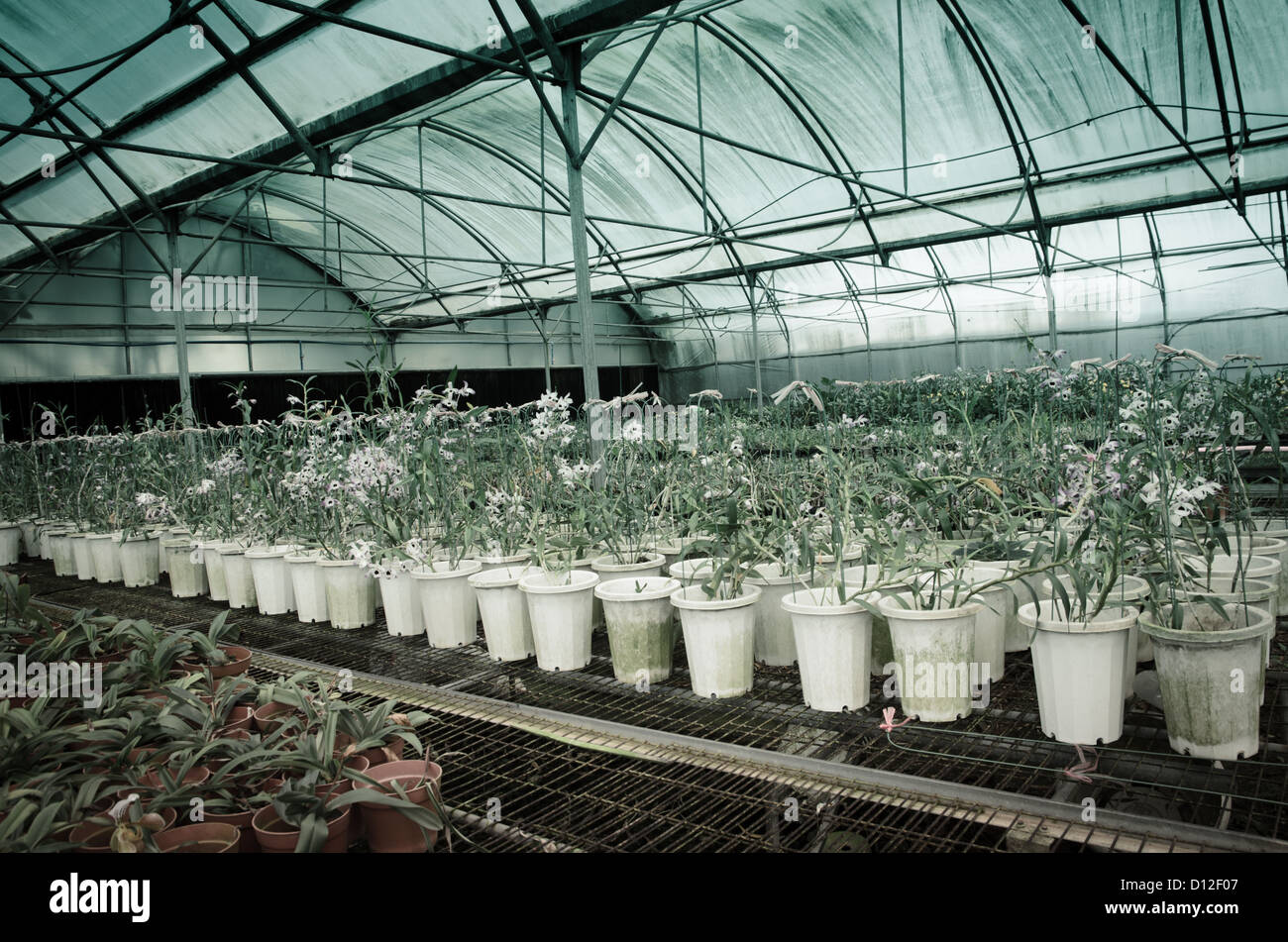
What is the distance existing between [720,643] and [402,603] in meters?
1.71

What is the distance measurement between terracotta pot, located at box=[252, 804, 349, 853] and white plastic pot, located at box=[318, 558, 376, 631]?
2363 mm

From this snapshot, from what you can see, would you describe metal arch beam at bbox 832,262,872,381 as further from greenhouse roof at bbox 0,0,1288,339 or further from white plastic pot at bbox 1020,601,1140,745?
white plastic pot at bbox 1020,601,1140,745

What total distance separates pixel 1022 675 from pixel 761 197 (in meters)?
9.57

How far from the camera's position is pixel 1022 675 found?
2.74m

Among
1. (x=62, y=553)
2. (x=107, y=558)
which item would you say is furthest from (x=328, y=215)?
(x=107, y=558)

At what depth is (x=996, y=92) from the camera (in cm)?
817

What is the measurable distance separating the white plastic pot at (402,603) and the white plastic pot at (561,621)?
88cm

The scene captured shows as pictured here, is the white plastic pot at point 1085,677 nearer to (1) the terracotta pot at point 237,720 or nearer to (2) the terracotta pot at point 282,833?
(2) the terracotta pot at point 282,833

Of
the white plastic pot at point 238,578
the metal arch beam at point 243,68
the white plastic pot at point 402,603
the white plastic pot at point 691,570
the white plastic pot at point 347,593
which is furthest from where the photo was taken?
the metal arch beam at point 243,68

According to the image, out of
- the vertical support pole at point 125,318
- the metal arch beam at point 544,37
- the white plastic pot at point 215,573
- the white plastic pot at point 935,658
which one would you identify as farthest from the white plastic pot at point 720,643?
the vertical support pole at point 125,318

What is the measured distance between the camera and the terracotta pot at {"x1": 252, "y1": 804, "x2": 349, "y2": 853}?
1.55 metres

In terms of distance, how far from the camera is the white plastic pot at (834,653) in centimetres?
240
